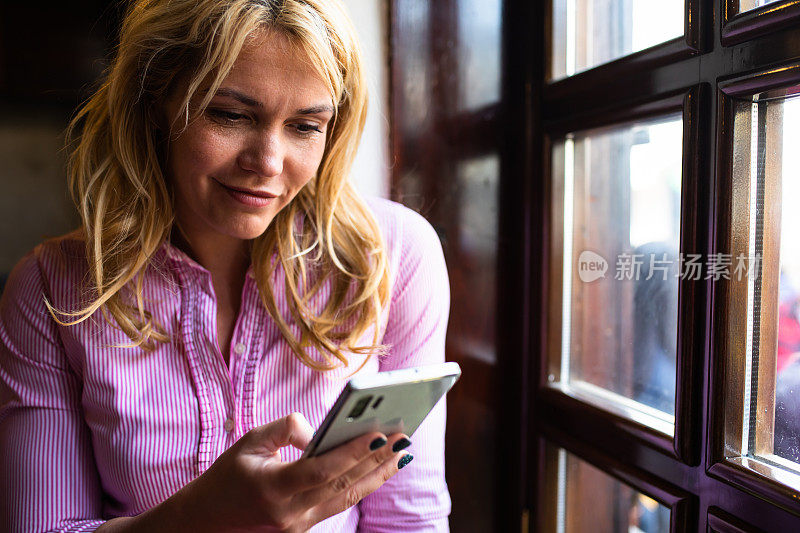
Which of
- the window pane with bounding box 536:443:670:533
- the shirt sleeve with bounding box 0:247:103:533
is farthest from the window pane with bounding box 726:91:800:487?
the shirt sleeve with bounding box 0:247:103:533

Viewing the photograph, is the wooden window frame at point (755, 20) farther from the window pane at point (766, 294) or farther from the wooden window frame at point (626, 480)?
the wooden window frame at point (626, 480)

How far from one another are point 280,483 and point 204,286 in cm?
47

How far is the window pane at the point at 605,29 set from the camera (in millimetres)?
1059

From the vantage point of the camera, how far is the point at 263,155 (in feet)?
3.05

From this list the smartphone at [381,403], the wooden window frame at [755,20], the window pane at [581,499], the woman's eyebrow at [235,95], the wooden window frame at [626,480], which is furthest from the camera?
the window pane at [581,499]

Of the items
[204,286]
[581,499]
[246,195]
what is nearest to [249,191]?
[246,195]

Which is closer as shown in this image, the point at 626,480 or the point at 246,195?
the point at 246,195

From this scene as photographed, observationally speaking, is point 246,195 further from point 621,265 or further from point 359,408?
point 621,265

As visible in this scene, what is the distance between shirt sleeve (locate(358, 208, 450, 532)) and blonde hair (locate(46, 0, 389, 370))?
5 centimetres

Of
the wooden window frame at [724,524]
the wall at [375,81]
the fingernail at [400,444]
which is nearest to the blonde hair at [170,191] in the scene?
the wall at [375,81]

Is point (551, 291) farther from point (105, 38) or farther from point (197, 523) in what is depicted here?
point (105, 38)

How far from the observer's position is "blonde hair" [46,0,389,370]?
91 cm

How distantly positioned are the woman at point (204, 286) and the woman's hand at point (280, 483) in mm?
13

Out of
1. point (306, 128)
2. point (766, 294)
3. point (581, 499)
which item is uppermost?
point (306, 128)
